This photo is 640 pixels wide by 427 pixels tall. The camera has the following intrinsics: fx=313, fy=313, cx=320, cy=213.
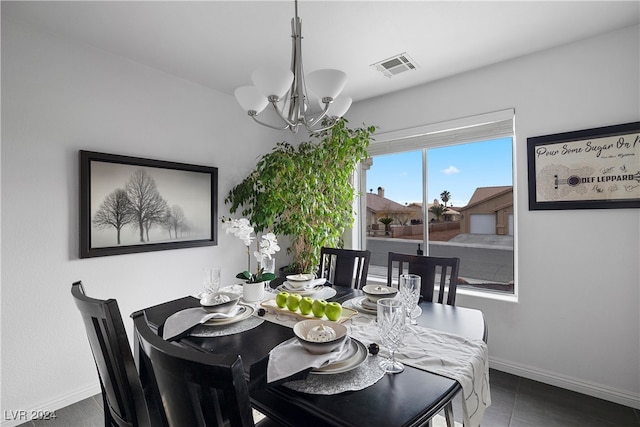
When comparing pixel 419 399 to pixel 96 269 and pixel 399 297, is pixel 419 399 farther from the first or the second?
pixel 96 269

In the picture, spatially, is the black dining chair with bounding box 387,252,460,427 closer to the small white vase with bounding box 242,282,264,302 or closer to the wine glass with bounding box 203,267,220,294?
the small white vase with bounding box 242,282,264,302

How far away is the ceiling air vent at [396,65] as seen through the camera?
8.16ft

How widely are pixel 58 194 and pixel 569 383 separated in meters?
3.86

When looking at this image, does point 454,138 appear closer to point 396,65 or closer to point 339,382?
point 396,65

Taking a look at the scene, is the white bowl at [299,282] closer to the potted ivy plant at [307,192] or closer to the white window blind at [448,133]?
the potted ivy plant at [307,192]

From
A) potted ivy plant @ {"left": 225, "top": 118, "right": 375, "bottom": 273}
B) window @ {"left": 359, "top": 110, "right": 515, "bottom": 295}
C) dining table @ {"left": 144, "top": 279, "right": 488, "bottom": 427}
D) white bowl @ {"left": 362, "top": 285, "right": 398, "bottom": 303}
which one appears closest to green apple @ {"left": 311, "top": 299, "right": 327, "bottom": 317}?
dining table @ {"left": 144, "top": 279, "right": 488, "bottom": 427}

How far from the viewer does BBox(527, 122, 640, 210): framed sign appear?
2.08m

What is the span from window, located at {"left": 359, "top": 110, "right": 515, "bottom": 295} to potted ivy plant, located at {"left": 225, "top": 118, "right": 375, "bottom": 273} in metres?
0.51

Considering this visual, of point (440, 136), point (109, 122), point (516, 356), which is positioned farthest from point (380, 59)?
point (516, 356)

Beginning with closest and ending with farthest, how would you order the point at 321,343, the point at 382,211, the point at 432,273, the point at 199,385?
the point at 199,385 → the point at 321,343 → the point at 432,273 → the point at 382,211

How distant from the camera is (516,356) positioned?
2516 mm

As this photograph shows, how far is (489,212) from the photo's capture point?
9.47 ft

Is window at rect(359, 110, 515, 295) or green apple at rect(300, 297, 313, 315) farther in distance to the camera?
window at rect(359, 110, 515, 295)

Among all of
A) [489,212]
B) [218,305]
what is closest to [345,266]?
[218,305]
